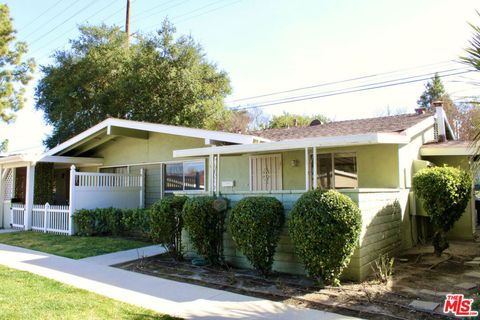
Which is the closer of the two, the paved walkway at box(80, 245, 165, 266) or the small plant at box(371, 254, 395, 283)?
the small plant at box(371, 254, 395, 283)

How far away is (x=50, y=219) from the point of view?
13.2 m

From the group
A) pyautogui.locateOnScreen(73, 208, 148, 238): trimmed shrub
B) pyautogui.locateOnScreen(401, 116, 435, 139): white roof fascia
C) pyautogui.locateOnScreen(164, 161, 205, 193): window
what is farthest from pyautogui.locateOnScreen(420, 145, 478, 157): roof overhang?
pyautogui.locateOnScreen(73, 208, 148, 238): trimmed shrub

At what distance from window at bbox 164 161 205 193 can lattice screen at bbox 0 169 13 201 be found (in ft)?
24.0

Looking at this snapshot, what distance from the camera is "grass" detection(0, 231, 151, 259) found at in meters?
9.42

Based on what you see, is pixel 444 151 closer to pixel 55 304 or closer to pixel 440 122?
pixel 440 122

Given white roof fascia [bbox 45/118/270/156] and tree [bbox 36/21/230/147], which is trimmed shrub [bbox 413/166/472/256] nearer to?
white roof fascia [bbox 45/118/270/156]

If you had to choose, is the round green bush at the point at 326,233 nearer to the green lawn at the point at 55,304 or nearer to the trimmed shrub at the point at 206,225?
the trimmed shrub at the point at 206,225

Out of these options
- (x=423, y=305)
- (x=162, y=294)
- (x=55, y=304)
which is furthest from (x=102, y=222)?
(x=423, y=305)

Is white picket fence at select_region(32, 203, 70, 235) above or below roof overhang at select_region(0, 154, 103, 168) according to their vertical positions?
below

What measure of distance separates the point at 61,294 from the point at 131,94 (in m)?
18.1

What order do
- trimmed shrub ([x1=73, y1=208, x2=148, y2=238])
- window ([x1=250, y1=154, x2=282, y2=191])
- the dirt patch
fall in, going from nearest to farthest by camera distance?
the dirt patch < window ([x1=250, y1=154, x2=282, y2=191]) < trimmed shrub ([x1=73, y1=208, x2=148, y2=238])

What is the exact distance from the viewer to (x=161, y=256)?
884 centimetres

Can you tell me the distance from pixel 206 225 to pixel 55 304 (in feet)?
10.3

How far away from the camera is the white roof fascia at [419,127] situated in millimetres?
9558
